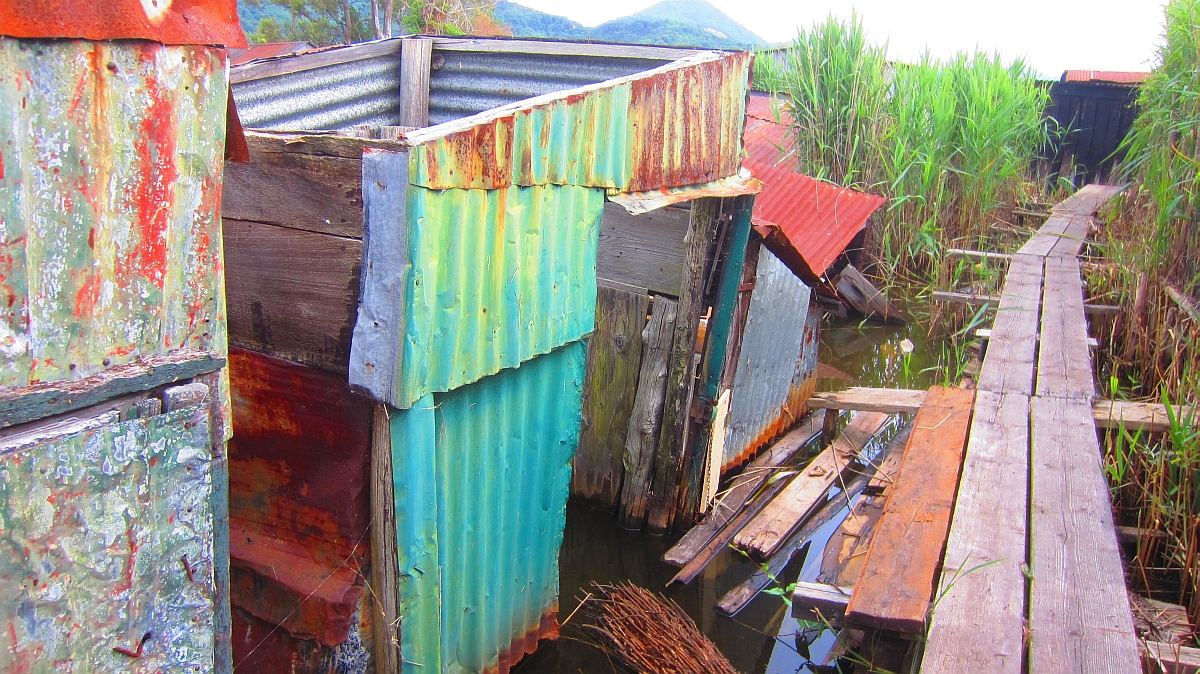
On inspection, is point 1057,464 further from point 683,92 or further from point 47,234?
point 47,234

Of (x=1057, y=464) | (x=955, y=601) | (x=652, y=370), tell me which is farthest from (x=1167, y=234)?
(x=955, y=601)

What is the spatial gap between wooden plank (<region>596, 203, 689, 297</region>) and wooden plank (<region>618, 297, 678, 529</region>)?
0.15 metres

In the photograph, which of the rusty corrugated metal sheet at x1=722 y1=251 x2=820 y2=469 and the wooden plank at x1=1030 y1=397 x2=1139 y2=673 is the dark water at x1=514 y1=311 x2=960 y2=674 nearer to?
the rusty corrugated metal sheet at x1=722 y1=251 x2=820 y2=469

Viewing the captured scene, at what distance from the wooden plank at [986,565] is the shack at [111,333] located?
210 cm

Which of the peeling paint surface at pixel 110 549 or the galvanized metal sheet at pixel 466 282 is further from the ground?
the galvanized metal sheet at pixel 466 282

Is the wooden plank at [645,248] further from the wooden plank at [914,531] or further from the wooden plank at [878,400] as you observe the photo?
the wooden plank at [914,531]

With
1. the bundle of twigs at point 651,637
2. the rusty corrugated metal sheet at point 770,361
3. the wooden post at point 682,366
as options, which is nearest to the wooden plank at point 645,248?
the wooden post at point 682,366

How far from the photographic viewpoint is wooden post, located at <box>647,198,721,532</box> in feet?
15.7

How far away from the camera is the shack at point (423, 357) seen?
257 centimetres

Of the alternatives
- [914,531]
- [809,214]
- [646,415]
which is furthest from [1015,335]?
[914,531]

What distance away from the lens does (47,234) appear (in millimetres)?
1565

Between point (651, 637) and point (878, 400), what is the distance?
239 centimetres

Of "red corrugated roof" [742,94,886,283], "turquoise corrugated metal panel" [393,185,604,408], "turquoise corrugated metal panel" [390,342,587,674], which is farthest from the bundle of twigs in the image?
"red corrugated roof" [742,94,886,283]

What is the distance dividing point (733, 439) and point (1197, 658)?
331 centimetres
